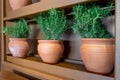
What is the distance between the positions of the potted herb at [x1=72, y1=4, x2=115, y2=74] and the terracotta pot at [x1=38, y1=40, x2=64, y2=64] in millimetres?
220

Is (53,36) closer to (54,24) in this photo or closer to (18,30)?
(54,24)

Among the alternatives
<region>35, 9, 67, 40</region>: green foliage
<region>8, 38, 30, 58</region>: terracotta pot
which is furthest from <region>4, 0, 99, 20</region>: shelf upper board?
<region>8, 38, 30, 58</region>: terracotta pot

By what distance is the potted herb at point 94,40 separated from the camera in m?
0.73

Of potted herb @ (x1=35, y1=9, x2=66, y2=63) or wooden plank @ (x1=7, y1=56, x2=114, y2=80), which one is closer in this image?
wooden plank @ (x1=7, y1=56, x2=114, y2=80)

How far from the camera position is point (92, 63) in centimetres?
76

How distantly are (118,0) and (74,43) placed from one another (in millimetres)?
546

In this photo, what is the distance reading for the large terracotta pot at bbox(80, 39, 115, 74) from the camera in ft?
2.38

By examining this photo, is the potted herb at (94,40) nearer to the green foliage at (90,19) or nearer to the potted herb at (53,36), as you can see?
the green foliage at (90,19)

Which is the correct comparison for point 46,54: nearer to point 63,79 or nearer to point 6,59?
point 63,79

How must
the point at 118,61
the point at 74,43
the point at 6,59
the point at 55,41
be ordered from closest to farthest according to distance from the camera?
1. the point at 118,61
2. the point at 55,41
3. the point at 74,43
4. the point at 6,59

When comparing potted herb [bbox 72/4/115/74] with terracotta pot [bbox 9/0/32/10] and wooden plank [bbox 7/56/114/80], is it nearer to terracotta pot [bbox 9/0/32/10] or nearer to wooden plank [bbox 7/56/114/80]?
wooden plank [bbox 7/56/114/80]

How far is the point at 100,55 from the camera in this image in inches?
28.8

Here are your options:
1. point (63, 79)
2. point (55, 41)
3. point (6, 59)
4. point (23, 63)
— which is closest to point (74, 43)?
point (55, 41)

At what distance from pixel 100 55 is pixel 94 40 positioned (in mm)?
72
